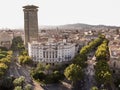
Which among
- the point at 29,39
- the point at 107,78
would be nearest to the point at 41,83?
the point at 107,78

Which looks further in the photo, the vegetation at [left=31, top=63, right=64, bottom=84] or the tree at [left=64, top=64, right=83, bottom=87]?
the vegetation at [left=31, top=63, right=64, bottom=84]

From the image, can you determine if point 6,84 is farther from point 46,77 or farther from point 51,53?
point 51,53

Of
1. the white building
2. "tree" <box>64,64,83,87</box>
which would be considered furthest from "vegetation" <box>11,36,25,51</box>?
"tree" <box>64,64,83,87</box>

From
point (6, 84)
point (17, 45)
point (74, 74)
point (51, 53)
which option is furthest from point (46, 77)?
point (17, 45)

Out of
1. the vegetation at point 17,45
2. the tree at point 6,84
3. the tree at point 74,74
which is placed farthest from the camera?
the vegetation at point 17,45

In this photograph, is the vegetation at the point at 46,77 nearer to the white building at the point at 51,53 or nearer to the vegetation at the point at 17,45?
the white building at the point at 51,53

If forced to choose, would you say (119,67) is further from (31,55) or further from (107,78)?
(31,55)

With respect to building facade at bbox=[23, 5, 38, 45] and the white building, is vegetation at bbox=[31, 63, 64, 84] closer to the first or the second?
the white building

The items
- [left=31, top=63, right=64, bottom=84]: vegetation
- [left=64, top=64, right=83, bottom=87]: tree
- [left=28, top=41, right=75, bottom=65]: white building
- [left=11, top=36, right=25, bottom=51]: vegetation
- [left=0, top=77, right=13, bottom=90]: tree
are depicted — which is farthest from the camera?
[left=11, top=36, right=25, bottom=51]: vegetation

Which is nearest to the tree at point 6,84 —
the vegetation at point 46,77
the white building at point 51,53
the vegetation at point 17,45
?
the vegetation at point 46,77
